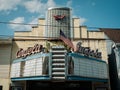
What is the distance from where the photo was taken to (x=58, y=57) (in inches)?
945

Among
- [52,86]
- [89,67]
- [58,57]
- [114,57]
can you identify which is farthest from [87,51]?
[52,86]

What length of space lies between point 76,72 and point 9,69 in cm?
919

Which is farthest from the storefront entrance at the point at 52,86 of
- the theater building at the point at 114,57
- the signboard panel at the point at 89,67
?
the theater building at the point at 114,57

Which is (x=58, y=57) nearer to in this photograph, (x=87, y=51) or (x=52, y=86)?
(x=87, y=51)

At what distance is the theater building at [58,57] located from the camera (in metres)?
23.9

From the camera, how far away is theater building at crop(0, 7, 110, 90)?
2386 cm

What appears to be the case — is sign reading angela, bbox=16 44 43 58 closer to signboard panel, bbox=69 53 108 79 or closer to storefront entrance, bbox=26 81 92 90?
storefront entrance, bbox=26 81 92 90

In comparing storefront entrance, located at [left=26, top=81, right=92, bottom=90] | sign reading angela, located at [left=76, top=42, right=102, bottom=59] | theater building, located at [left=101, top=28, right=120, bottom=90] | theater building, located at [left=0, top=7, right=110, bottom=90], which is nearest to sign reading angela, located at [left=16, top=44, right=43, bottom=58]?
theater building, located at [left=0, top=7, right=110, bottom=90]

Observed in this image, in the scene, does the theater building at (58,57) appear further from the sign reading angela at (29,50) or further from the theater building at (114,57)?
the theater building at (114,57)

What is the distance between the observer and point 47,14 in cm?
3020

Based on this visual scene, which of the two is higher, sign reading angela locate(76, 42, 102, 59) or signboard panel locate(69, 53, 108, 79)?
sign reading angela locate(76, 42, 102, 59)

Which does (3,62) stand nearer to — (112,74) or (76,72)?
(76,72)

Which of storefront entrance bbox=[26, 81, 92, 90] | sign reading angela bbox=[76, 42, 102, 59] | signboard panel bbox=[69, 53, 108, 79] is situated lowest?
storefront entrance bbox=[26, 81, 92, 90]

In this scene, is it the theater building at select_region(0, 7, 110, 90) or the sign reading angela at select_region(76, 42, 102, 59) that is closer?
the theater building at select_region(0, 7, 110, 90)
